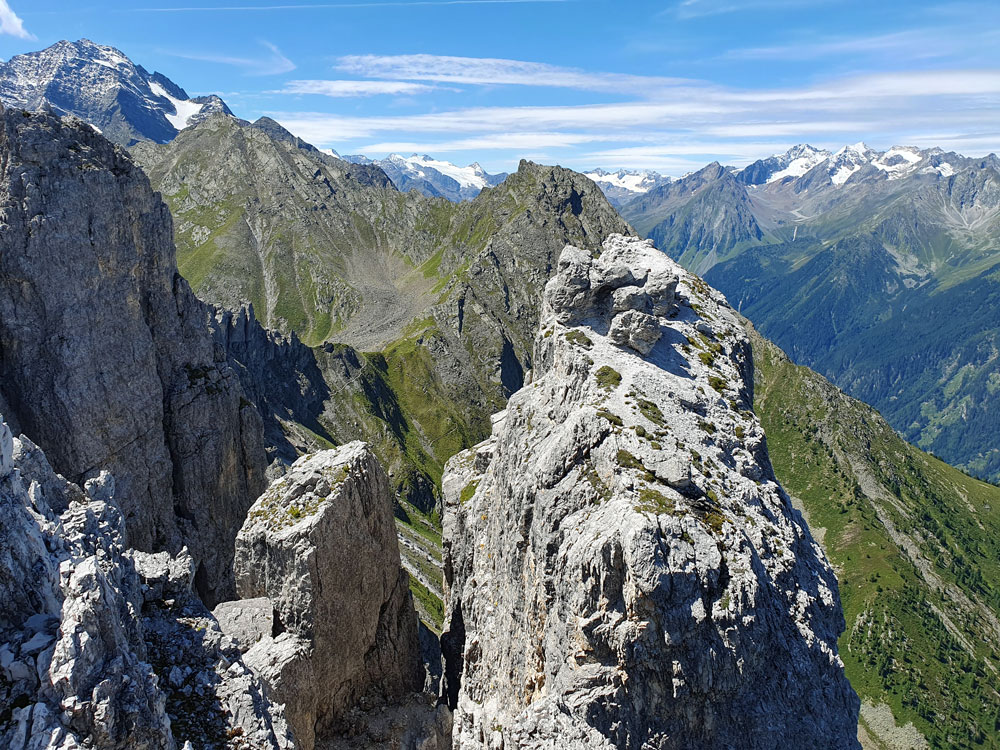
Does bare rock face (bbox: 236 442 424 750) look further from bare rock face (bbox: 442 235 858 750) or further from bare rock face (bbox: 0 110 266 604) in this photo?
bare rock face (bbox: 0 110 266 604)

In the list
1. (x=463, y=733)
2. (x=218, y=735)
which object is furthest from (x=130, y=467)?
(x=218, y=735)

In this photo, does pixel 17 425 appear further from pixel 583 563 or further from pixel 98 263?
pixel 583 563

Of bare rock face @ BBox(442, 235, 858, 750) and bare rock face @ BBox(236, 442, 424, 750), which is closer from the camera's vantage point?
bare rock face @ BBox(442, 235, 858, 750)

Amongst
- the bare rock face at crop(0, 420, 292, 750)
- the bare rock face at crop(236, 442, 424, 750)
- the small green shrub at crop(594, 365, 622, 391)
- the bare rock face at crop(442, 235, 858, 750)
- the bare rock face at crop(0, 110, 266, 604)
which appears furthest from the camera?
the bare rock face at crop(0, 110, 266, 604)

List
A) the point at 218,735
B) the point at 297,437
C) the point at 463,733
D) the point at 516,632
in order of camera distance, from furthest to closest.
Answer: the point at 297,437 → the point at 463,733 → the point at 516,632 → the point at 218,735

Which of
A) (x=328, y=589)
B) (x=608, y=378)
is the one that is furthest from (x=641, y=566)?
(x=328, y=589)

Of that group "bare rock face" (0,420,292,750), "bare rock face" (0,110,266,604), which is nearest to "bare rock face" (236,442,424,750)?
"bare rock face" (0,420,292,750)

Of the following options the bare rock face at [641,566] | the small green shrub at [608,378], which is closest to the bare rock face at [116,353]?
the bare rock face at [641,566]
